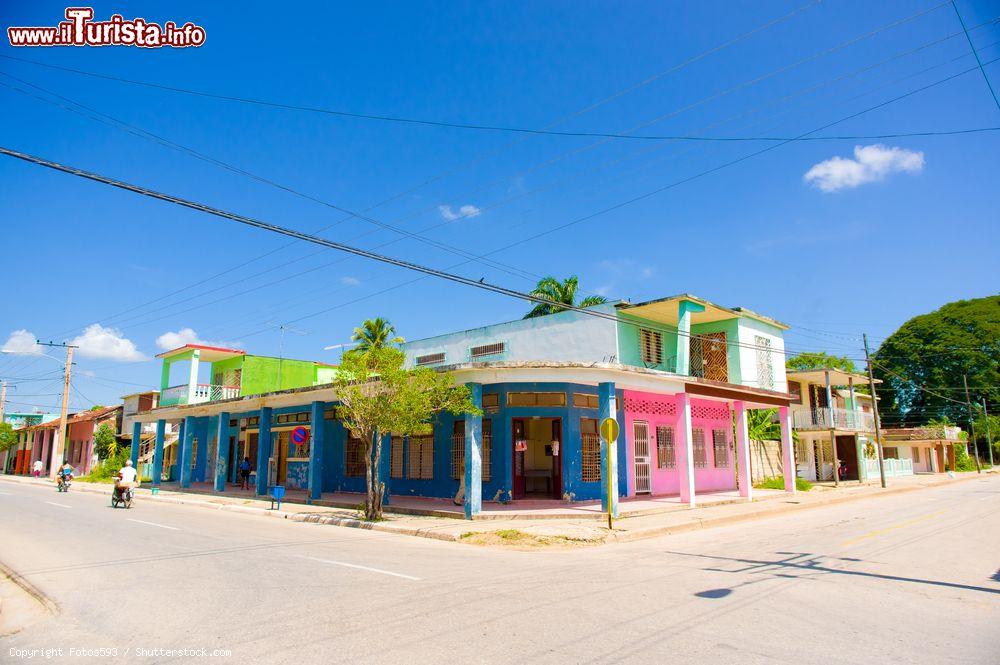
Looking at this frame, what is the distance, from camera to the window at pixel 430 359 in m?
29.6

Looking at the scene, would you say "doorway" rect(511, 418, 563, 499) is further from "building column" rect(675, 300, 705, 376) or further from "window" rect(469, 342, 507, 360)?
"building column" rect(675, 300, 705, 376)

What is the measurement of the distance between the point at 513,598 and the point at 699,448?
736 inches

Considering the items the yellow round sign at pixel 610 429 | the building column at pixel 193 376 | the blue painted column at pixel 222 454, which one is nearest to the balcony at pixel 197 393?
the building column at pixel 193 376

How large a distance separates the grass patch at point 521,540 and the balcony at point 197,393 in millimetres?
22368

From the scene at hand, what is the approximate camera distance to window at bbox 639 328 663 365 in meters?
22.7

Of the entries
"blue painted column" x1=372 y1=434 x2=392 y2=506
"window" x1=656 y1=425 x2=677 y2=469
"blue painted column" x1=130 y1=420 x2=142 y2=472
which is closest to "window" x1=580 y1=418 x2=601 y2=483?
"window" x1=656 y1=425 x2=677 y2=469

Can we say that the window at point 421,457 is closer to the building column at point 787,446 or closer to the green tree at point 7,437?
the building column at point 787,446

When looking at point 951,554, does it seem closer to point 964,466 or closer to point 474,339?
point 474,339

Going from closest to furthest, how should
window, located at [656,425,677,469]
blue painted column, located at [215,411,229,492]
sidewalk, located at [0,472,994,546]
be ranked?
1. sidewalk, located at [0,472,994,546]
2. window, located at [656,425,677,469]
3. blue painted column, located at [215,411,229,492]

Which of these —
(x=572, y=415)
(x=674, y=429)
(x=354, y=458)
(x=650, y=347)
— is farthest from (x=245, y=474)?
(x=674, y=429)

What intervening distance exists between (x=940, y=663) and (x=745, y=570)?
4.27 meters

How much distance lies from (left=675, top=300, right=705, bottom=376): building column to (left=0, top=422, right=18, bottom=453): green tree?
198ft

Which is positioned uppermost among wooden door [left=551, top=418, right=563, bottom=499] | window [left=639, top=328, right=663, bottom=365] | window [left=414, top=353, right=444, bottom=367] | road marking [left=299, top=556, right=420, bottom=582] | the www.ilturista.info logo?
the www.ilturista.info logo

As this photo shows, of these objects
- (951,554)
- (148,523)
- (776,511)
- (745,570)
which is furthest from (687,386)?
(148,523)
